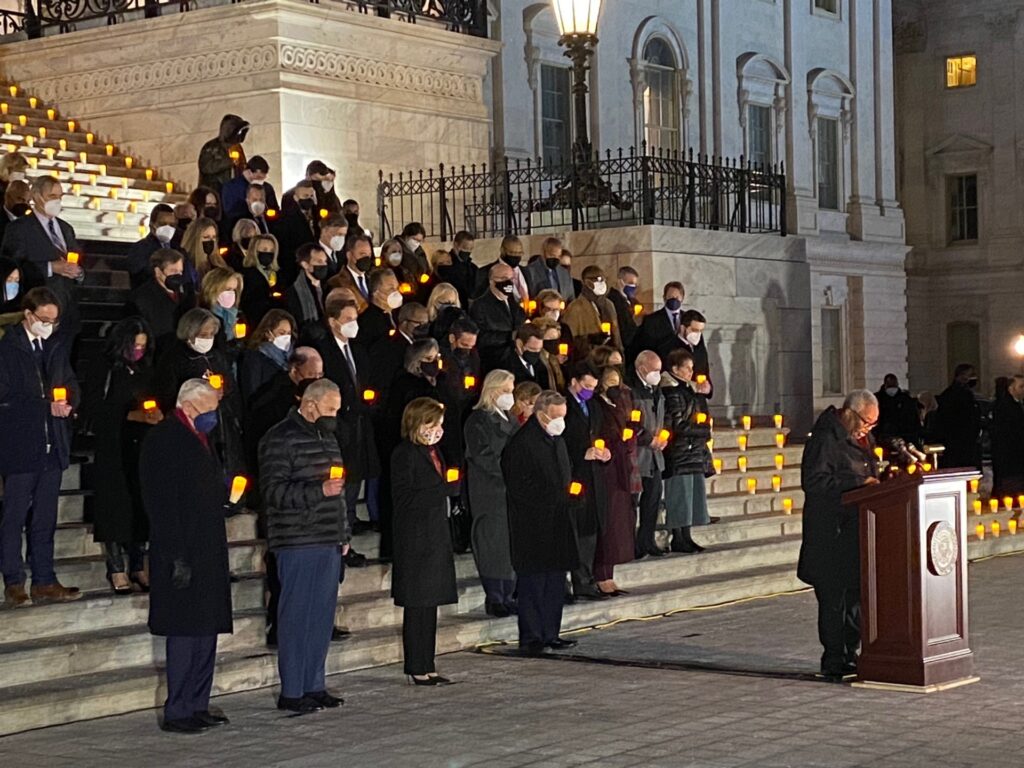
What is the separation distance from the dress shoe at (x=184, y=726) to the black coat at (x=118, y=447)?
1821mm

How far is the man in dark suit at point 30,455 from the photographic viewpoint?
485 inches

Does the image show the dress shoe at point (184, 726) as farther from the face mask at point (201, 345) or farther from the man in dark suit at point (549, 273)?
the man in dark suit at point (549, 273)

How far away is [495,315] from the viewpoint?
17.2 meters

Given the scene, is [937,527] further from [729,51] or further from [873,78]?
[873,78]

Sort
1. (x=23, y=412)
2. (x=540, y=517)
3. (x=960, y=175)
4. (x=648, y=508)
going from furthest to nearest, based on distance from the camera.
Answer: (x=960, y=175) < (x=648, y=508) < (x=540, y=517) < (x=23, y=412)

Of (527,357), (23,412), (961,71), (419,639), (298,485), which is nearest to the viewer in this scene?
(298,485)

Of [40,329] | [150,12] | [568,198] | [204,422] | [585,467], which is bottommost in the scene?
[585,467]

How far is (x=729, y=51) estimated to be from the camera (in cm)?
3656

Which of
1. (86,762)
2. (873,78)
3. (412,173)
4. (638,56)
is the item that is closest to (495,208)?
(412,173)

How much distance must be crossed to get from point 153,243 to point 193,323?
10.1ft

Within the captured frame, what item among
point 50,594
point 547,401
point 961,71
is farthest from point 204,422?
point 961,71

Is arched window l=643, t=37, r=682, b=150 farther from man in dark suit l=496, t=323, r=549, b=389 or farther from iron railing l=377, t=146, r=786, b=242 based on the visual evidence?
man in dark suit l=496, t=323, r=549, b=389

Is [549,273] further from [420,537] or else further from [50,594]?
[50,594]

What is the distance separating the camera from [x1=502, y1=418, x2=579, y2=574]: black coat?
1374cm
